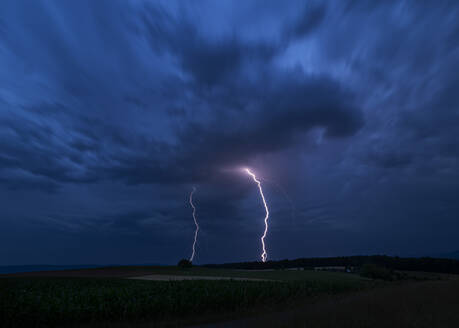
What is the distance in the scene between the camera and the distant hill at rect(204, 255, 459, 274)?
7039 cm

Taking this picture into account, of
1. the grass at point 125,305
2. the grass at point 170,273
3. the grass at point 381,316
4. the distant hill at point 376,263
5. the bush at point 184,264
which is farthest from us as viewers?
the distant hill at point 376,263

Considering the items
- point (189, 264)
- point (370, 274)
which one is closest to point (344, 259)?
point (370, 274)

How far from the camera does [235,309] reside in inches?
701

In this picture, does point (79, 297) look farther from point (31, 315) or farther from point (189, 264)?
point (189, 264)

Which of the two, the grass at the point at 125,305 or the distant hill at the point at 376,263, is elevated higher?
the distant hill at the point at 376,263

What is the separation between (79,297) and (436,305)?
1770 cm

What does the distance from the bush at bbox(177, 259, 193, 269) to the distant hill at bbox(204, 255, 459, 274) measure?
19.5 m

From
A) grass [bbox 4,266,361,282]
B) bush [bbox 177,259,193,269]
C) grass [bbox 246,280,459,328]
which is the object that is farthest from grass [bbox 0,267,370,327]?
bush [bbox 177,259,193,269]

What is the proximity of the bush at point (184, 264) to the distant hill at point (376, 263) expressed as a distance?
19.5 metres

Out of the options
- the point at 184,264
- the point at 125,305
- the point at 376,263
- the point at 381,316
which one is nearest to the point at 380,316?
the point at 381,316

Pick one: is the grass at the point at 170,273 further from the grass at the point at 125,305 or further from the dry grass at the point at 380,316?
the dry grass at the point at 380,316

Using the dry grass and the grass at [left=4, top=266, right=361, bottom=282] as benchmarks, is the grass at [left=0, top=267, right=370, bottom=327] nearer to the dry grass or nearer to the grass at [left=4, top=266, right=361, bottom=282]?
the dry grass

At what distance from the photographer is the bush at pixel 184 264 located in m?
56.4

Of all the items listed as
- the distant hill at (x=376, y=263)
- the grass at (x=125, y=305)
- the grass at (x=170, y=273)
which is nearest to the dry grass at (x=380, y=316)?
the grass at (x=125, y=305)
